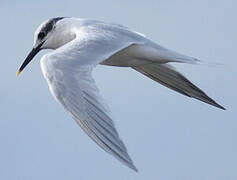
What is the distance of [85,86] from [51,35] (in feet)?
10.1

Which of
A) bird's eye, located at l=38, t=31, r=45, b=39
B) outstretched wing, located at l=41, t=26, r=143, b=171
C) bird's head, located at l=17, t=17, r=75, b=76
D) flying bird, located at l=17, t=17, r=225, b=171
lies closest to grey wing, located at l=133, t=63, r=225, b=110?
flying bird, located at l=17, t=17, r=225, b=171

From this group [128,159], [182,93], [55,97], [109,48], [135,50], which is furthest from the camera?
[182,93]

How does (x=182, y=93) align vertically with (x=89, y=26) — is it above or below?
below

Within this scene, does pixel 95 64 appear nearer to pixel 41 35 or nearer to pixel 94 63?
pixel 94 63

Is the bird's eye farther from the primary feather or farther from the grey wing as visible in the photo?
the grey wing

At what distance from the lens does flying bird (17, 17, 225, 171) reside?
10242 mm

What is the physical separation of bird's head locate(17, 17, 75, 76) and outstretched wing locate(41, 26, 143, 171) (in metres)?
1.38

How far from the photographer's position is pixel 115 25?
13.0 meters

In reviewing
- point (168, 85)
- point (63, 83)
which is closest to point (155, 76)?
point (168, 85)

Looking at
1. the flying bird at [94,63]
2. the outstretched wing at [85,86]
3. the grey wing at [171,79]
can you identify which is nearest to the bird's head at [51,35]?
the flying bird at [94,63]

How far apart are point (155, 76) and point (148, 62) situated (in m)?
1.00

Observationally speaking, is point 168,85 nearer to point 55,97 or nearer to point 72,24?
point 72,24

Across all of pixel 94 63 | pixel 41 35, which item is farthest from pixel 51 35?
pixel 94 63

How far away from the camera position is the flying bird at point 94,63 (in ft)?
33.6
